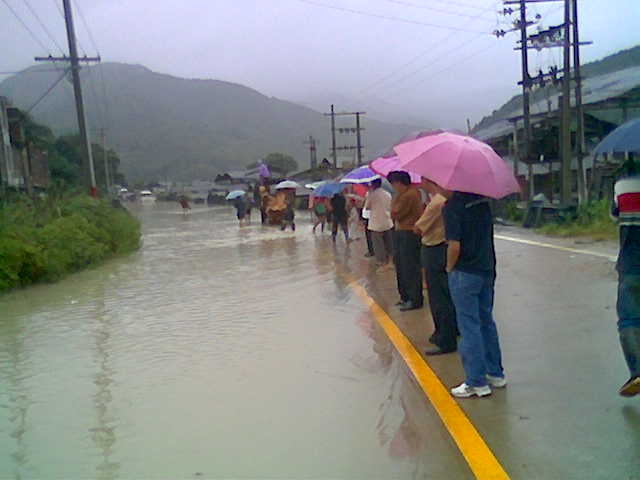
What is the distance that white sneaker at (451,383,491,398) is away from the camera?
4930 mm

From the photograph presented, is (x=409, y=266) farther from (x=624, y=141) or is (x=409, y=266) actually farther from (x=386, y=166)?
(x=624, y=141)

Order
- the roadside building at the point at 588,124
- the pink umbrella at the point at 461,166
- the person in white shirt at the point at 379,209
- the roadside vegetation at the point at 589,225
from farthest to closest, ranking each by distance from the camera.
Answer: the roadside building at the point at 588,124
the roadside vegetation at the point at 589,225
the person in white shirt at the point at 379,209
the pink umbrella at the point at 461,166

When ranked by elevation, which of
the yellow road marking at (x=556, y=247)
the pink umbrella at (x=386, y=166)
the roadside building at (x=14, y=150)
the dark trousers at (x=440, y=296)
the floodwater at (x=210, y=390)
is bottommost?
the yellow road marking at (x=556, y=247)

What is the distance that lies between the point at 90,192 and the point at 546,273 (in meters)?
17.7

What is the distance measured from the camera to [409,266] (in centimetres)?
812

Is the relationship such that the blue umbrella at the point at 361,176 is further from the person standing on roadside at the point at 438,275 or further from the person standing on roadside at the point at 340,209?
the person standing on roadside at the point at 438,275

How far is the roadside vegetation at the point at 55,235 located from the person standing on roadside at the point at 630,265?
10124 mm

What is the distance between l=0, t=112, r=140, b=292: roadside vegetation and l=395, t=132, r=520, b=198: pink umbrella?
8.91 meters

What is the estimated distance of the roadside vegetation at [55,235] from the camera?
Result: 39.9ft

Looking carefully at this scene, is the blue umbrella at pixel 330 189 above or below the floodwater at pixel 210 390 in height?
above

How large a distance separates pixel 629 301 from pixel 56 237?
38.1 feet

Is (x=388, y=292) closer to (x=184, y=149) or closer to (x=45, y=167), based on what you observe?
(x=45, y=167)

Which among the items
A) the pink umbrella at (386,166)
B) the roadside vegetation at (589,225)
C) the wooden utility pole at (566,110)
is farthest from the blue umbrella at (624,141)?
the wooden utility pole at (566,110)

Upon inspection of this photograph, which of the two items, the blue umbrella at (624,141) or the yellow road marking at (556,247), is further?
the yellow road marking at (556,247)
